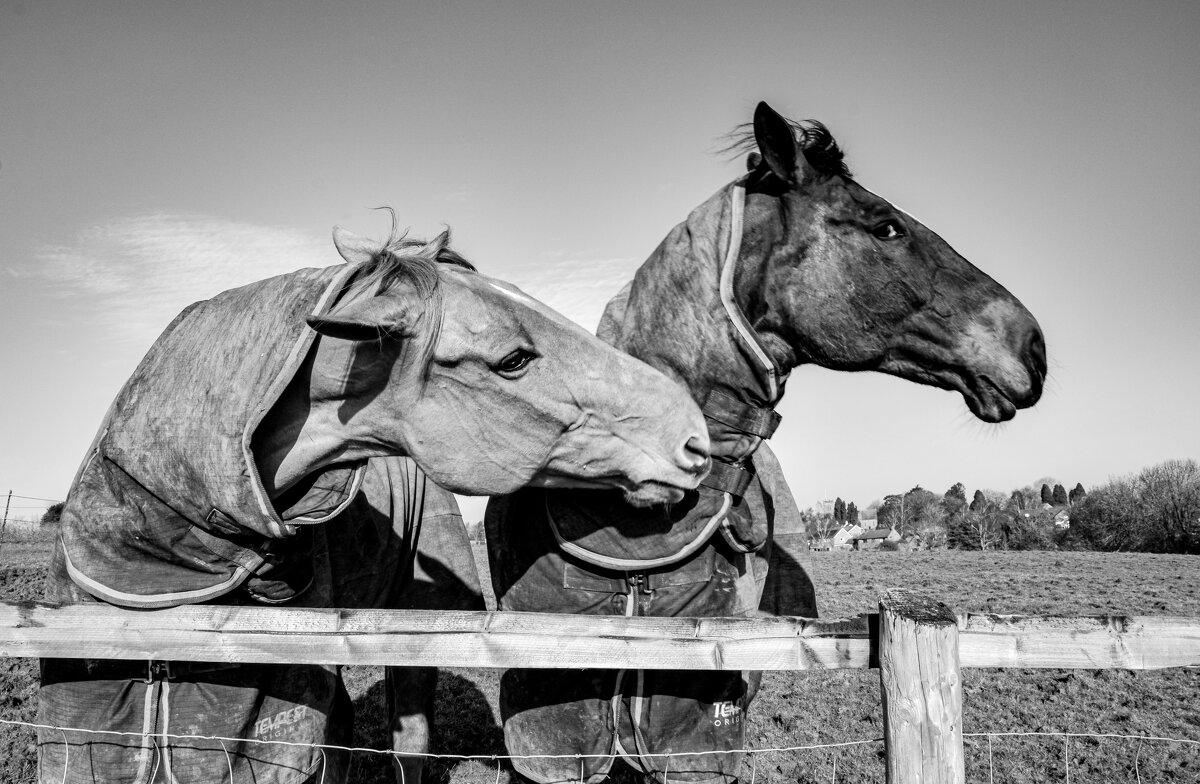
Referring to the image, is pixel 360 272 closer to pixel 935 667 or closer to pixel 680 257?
pixel 680 257

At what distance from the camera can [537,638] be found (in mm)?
2131

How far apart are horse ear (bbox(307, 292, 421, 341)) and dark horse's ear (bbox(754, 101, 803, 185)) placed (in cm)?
123

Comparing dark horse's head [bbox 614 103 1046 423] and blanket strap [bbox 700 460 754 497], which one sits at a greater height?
dark horse's head [bbox 614 103 1046 423]

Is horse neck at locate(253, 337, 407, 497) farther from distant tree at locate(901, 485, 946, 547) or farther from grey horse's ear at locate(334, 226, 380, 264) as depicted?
distant tree at locate(901, 485, 946, 547)

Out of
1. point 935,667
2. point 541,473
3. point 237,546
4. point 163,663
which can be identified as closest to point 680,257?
point 541,473

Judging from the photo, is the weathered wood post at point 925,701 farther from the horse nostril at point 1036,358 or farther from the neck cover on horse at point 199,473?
the neck cover on horse at point 199,473

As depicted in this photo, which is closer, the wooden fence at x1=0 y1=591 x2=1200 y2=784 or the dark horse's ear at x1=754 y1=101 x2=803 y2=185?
the wooden fence at x1=0 y1=591 x2=1200 y2=784

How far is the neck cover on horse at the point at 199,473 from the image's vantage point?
1.95 meters

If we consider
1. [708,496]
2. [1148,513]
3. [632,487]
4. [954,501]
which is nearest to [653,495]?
[632,487]

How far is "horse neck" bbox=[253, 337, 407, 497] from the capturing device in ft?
6.75

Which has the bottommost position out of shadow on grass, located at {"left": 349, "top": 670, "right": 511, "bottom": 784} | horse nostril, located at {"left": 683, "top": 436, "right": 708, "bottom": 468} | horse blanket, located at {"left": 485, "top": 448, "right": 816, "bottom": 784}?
shadow on grass, located at {"left": 349, "top": 670, "right": 511, "bottom": 784}

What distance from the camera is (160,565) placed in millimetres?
2072

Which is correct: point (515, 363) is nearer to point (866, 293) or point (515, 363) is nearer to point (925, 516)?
point (866, 293)

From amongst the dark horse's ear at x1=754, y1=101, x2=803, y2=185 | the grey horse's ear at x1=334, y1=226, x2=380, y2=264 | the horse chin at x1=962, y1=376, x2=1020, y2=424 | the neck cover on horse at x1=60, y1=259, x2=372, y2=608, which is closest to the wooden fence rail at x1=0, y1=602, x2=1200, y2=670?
the neck cover on horse at x1=60, y1=259, x2=372, y2=608
